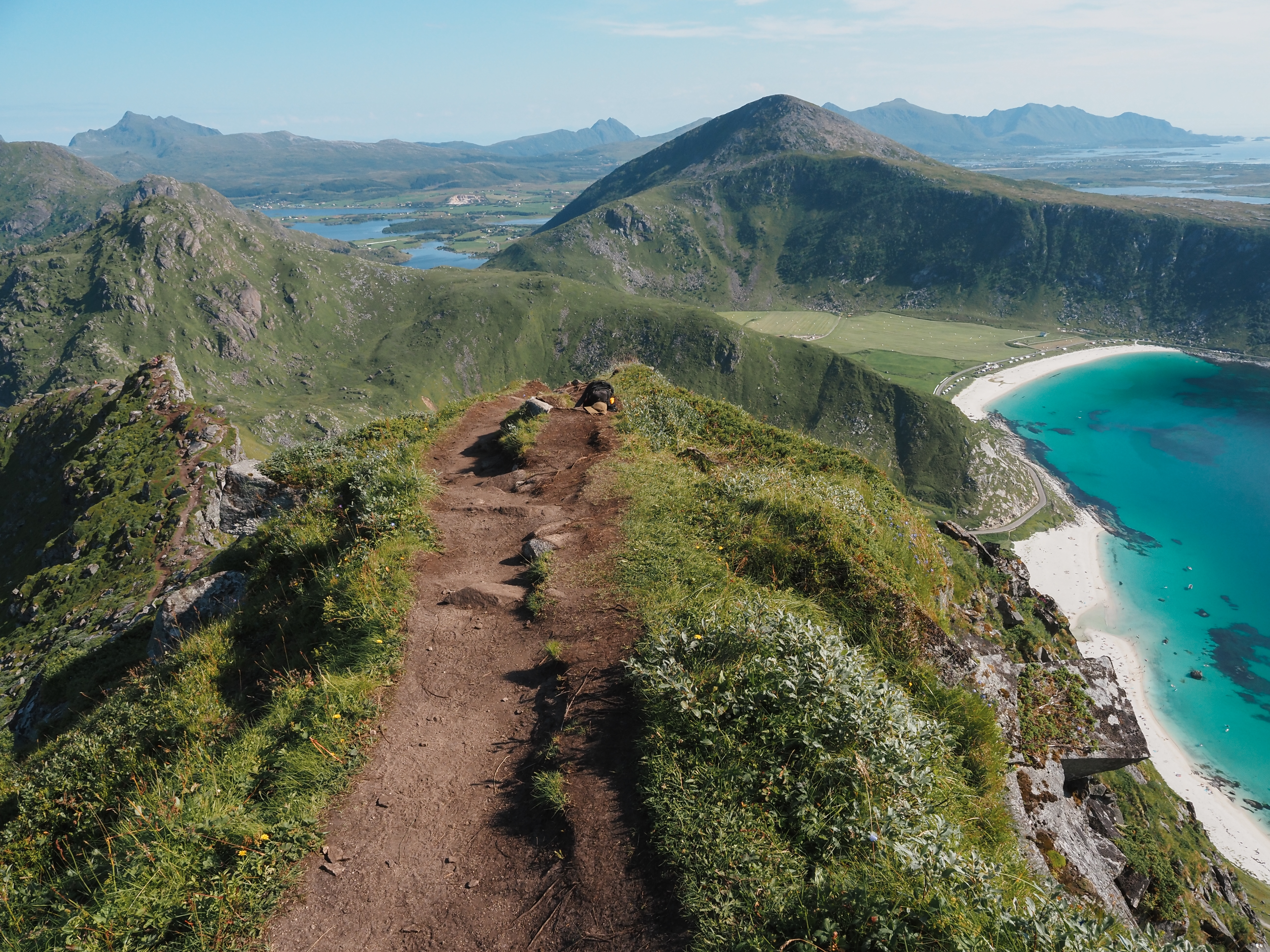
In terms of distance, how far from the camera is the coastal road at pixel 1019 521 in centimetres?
13700

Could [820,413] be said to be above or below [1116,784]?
below

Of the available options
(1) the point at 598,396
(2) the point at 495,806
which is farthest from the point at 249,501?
(2) the point at 495,806

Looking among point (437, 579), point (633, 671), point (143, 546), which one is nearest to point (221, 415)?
point (143, 546)

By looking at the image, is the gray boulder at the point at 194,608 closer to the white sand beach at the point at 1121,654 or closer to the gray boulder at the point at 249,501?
the gray boulder at the point at 249,501

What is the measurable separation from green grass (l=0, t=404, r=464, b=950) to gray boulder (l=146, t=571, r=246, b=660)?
0.56 metres

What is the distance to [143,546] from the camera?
58500mm

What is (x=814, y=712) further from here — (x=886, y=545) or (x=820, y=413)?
(x=820, y=413)

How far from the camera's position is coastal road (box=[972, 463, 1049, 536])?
449 ft

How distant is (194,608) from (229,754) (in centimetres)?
831

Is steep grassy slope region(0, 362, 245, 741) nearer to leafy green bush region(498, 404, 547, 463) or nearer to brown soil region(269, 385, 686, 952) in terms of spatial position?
leafy green bush region(498, 404, 547, 463)

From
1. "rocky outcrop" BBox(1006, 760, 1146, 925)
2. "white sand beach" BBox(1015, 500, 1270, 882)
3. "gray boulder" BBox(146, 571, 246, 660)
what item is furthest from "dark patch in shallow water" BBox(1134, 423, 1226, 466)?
"gray boulder" BBox(146, 571, 246, 660)

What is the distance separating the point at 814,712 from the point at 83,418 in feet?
398

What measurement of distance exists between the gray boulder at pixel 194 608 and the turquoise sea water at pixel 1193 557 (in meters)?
101

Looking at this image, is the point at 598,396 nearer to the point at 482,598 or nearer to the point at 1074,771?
the point at 482,598
